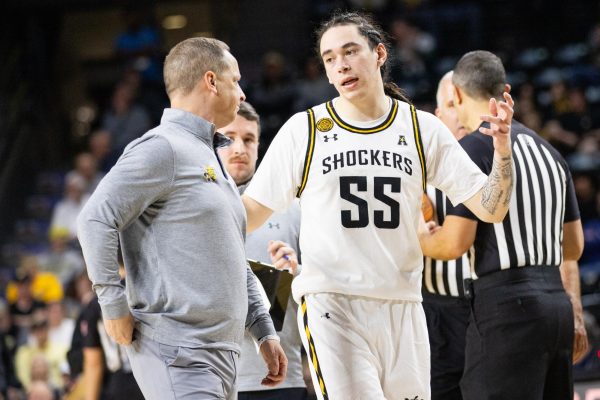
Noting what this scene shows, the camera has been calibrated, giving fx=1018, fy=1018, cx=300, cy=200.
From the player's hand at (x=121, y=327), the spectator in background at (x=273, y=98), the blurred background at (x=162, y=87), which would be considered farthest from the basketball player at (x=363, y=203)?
the spectator in background at (x=273, y=98)

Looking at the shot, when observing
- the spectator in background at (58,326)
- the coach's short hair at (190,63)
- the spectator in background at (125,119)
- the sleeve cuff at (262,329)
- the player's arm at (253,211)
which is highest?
the spectator in background at (125,119)

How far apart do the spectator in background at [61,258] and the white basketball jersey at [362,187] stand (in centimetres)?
846

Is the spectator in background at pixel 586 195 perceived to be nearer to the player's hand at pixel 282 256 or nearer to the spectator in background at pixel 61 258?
the spectator in background at pixel 61 258

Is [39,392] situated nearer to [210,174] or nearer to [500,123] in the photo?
[210,174]

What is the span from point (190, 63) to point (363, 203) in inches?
38.6

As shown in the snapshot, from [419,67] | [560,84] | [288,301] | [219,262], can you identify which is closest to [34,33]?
[419,67]

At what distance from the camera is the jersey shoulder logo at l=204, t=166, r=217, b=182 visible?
394 cm

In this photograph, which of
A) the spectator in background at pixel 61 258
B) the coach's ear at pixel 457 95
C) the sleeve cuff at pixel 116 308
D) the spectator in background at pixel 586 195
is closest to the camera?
the sleeve cuff at pixel 116 308

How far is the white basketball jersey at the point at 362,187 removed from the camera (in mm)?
4465

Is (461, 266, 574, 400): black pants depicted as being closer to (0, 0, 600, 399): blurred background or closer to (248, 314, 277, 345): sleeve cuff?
(248, 314, 277, 345): sleeve cuff

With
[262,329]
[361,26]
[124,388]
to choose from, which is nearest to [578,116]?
[124,388]

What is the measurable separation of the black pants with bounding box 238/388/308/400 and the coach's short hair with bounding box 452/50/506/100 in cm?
178

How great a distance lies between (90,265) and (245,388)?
5.43 feet

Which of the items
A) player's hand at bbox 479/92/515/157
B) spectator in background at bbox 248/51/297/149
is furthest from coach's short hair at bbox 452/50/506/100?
spectator in background at bbox 248/51/297/149
